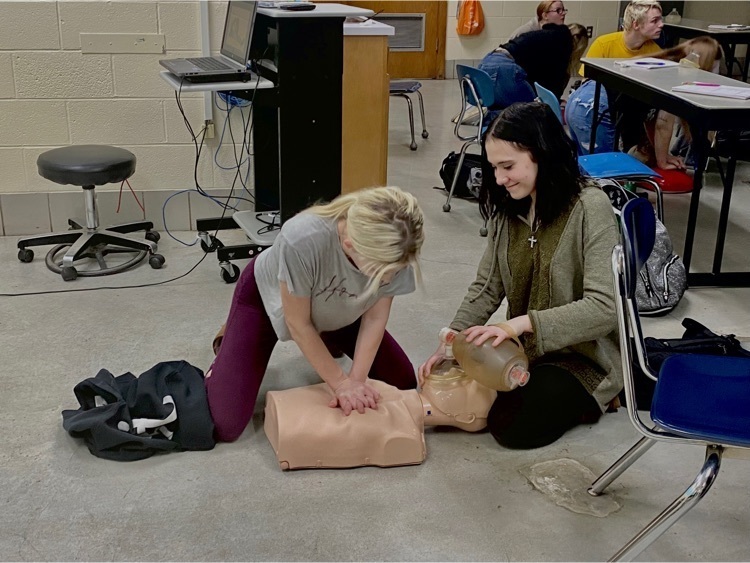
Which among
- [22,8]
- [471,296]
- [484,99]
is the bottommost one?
[471,296]

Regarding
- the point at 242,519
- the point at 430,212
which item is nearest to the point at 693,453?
the point at 242,519

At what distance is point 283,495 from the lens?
1.96 meters

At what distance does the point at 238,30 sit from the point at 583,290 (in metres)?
1.90

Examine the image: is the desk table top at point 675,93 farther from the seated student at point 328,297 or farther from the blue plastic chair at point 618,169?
the seated student at point 328,297

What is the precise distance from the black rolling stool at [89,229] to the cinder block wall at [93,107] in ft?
0.79

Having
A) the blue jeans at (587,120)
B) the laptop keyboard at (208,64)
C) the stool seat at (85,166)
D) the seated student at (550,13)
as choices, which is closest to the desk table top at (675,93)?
the blue jeans at (587,120)

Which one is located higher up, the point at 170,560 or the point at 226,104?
the point at 226,104

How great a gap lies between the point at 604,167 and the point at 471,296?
129cm

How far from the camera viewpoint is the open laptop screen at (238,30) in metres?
3.18

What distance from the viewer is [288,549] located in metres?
1.76

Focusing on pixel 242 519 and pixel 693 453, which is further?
pixel 693 453

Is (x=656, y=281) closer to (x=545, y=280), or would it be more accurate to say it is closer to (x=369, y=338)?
(x=545, y=280)

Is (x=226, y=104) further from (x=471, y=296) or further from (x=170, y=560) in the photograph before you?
(x=170, y=560)

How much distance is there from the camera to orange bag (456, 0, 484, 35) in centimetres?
843
